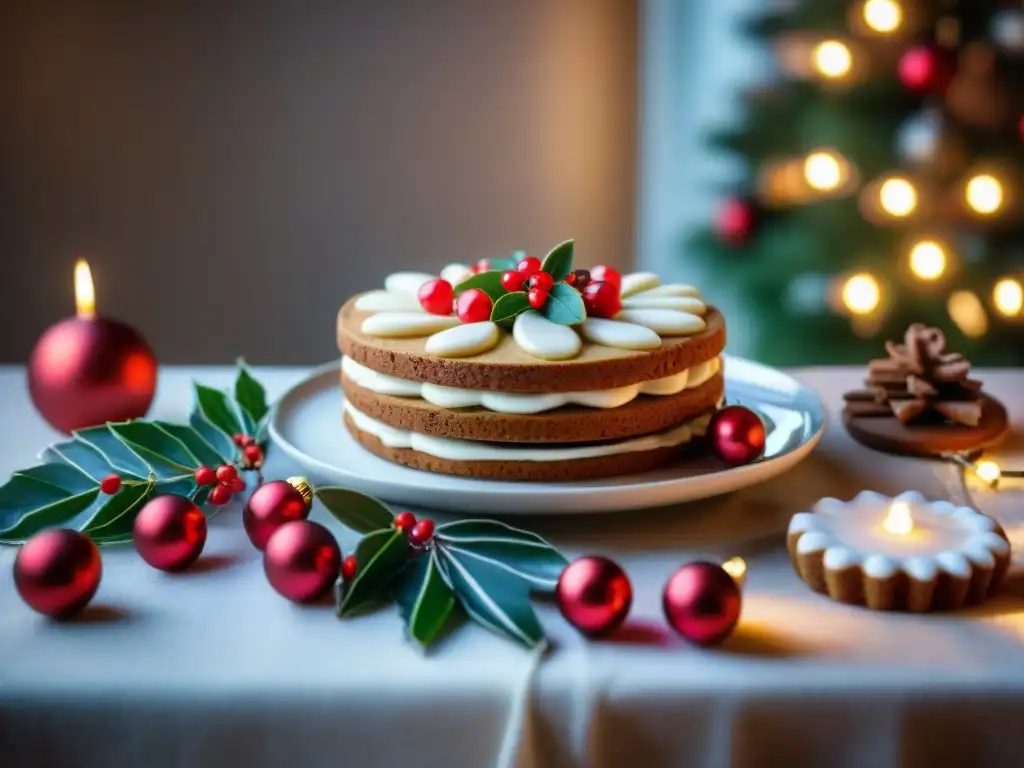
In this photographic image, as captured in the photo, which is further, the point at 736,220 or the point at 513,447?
the point at 736,220

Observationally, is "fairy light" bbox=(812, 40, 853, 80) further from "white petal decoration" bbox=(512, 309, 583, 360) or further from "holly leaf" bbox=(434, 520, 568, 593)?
"holly leaf" bbox=(434, 520, 568, 593)

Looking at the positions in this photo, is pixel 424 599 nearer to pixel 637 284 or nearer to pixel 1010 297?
pixel 637 284

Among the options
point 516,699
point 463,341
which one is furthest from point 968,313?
point 516,699

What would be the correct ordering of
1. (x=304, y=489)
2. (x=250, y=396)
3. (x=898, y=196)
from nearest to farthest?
(x=304, y=489), (x=250, y=396), (x=898, y=196)

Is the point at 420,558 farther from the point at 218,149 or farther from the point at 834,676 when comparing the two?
the point at 218,149

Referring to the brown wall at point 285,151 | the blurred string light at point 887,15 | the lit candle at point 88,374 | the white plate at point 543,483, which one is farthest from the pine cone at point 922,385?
the brown wall at point 285,151

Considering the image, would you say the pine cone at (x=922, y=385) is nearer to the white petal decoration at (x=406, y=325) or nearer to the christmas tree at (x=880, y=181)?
the white petal decoration at (x=406, y=325)
